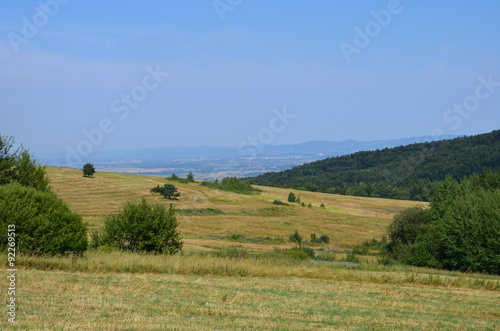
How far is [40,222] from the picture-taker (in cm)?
2109

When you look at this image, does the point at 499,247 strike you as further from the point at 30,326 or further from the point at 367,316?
the point at 30,326

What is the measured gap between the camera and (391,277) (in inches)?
818

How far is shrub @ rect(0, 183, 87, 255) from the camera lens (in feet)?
67.7

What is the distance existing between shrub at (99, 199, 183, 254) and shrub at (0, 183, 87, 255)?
139 inches

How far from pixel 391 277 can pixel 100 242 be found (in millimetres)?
15537

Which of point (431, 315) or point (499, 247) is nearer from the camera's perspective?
point (431, 315)

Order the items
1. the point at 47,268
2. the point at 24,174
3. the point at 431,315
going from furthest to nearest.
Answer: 1. the point at 24,174
2. the point at 47,268
3. the point at 431,315

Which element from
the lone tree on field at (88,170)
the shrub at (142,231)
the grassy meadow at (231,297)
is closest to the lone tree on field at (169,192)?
the lone tree on field at (88,170)

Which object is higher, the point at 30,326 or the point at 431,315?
the point at 30,326

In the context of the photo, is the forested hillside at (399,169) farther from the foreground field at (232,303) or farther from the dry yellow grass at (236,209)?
the foreground field at (232,303)

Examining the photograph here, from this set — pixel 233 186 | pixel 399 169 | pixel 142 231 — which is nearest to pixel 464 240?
pixel 142 231

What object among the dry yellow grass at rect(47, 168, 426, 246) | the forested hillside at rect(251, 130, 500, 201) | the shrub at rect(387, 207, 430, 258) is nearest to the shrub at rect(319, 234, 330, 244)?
the dry yellow grass at rect(47, 168, 426, 246)

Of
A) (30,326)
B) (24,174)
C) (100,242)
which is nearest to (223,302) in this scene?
(30,326)

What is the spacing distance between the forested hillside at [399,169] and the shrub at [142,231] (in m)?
90.5
